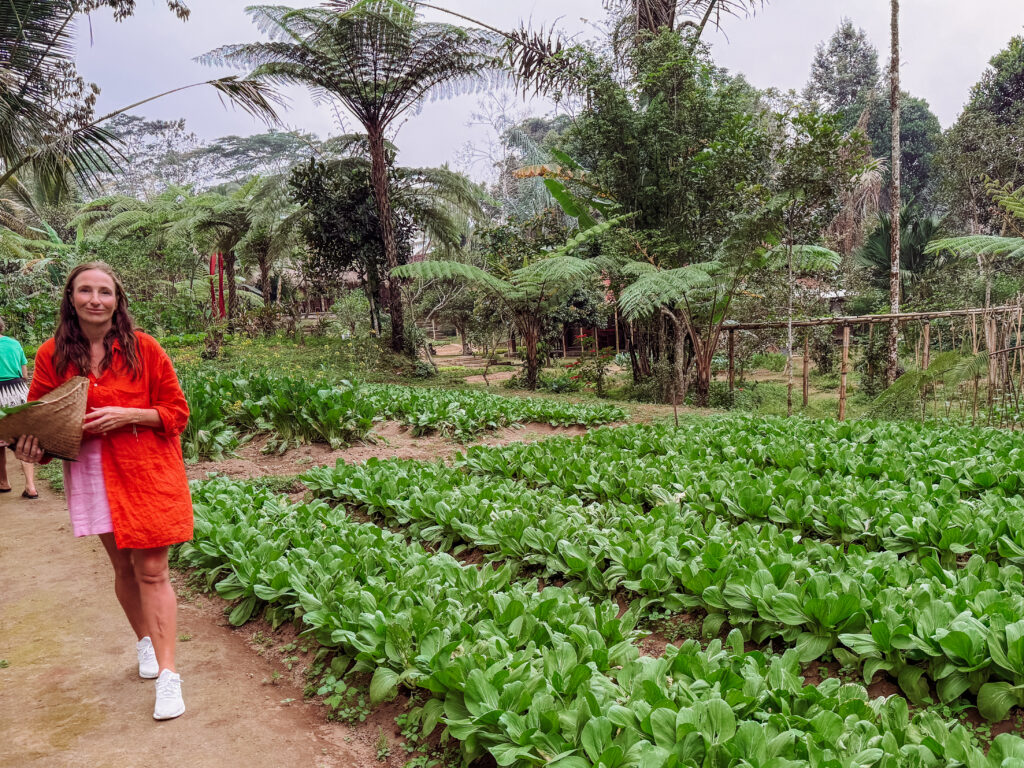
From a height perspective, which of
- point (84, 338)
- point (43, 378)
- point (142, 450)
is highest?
point (84, 338)

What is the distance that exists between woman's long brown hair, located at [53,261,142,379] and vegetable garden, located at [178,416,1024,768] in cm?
133

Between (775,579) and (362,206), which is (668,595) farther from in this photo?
(362,206)

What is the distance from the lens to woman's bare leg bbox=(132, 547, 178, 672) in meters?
2.56

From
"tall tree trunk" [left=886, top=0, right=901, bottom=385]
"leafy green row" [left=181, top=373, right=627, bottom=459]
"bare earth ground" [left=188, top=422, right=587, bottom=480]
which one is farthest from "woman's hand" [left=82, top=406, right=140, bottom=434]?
"tall tree trunk" [left=886, top=0, right=901, bottom=385]

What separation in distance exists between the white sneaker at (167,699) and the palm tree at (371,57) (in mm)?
11237

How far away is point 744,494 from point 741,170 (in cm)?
795

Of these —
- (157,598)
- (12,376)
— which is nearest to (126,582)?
(157,598)

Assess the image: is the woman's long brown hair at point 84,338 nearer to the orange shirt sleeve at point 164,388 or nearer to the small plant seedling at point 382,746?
the orange shirt sleeve at point 164,388

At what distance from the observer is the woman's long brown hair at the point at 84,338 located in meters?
2.50

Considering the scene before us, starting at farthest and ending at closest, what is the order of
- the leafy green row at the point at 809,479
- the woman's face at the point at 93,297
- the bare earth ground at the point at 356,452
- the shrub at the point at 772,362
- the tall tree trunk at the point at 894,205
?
the shrub at the point at 772,362
the tall tree trunk at the point at 894,205
the bare earth ground at the point at 356,452
the leafy green row at the point at 809,479
the woman's face at the point at 93,297

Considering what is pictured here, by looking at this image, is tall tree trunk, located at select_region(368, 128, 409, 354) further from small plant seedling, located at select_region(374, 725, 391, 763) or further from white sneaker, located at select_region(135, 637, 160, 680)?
small plant seedling, located at select_region(374, 725, 391, 763)

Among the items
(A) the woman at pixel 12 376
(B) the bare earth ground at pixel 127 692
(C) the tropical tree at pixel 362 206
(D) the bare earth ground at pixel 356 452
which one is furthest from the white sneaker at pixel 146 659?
(C) the tropical tree at pixel 362 206

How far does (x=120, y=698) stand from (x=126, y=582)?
0.48 metres

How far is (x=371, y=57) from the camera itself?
12.4 m
